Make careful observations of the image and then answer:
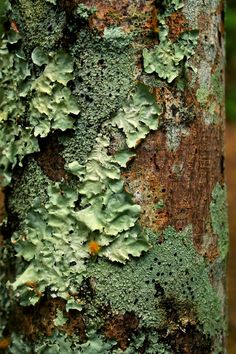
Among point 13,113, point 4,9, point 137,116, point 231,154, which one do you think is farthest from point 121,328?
point 231,154

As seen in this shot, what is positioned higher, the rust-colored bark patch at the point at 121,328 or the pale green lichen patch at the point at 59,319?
the rust-colored bark patch at the point at 121,328

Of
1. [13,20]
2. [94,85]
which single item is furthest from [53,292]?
[13,20]

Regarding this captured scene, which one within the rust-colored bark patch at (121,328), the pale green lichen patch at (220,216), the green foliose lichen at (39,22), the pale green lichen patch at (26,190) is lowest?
the rust-colored bark patch at (121,328)

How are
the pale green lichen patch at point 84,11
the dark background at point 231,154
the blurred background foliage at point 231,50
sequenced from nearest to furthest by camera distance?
1. the pale green lichen patch at point 84,11
2. the dark background at point 231,154
3. the blurred background foliage at point 231,50

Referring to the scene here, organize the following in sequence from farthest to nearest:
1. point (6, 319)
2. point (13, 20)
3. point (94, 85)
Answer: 1. point (6, 319)
2. point (13, 20)
3. point (94, 85)

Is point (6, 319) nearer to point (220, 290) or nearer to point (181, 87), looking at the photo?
point (220, 290)

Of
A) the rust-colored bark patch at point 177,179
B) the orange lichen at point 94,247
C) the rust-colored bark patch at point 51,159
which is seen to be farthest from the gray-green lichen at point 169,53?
the orange lichen at point 94,247

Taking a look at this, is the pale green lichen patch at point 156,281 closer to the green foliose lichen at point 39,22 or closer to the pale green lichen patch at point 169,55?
the pale green lichen patch at point 169,55
